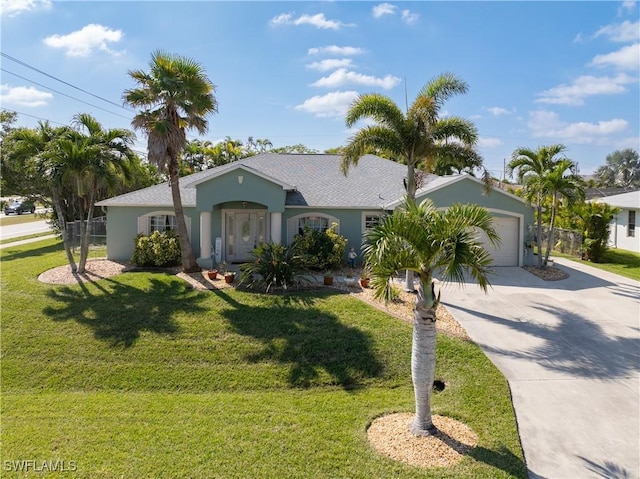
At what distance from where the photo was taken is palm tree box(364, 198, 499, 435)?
6.50 metres

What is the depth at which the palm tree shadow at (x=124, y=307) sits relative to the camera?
455 inches

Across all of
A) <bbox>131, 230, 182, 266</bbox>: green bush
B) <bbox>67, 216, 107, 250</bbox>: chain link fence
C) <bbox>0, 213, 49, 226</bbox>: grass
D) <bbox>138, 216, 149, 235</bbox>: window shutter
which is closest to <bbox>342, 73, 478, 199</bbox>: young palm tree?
<bbox>131, 230, 182, 266</bbox>: green bush

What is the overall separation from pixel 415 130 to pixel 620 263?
15.7 metres

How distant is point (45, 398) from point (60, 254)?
1596cm

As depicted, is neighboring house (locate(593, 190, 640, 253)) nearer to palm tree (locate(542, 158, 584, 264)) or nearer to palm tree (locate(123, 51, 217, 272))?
palm tree (locate(542, 158, 584, 264))

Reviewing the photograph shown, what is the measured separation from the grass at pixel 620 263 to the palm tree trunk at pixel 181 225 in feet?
62.6

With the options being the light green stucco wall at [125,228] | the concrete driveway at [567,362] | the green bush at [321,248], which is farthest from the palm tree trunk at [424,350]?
the light green stucco wall at [125,228]

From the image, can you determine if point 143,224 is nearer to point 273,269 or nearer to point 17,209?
point 273,269

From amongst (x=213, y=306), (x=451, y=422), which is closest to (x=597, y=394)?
(x=451, y=422)

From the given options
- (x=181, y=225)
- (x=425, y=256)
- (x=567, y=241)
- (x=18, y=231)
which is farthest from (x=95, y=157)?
(x=18, y=231)

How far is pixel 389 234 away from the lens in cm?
677

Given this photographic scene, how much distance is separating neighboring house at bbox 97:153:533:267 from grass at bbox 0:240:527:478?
197 inches

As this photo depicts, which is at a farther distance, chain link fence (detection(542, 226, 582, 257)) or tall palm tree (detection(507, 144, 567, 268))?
chain link fence (detection(542, 226, 582, 257))

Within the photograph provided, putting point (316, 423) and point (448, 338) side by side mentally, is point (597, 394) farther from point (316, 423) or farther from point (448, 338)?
point (316, 423)
